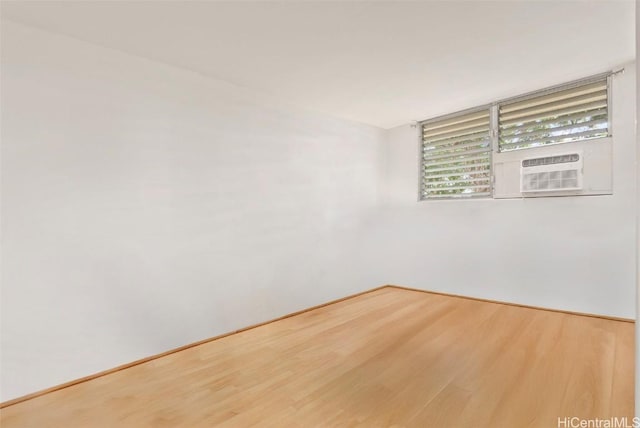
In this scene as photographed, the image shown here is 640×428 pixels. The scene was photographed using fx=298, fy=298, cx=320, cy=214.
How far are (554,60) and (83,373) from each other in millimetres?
4048

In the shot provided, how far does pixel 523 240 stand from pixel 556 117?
121cm

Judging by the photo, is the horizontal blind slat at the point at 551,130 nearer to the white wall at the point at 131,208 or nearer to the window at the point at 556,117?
the window at the point at 556,117

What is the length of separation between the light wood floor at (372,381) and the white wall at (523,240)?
357 millimetres

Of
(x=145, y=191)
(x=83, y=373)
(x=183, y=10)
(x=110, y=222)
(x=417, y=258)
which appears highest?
(x=183, y=10)

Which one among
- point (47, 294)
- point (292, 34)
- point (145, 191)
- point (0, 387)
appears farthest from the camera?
point (145, 191)

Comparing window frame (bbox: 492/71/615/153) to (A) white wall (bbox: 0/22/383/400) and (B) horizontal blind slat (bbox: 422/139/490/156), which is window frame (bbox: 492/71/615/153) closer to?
(B) horizontal blind slat (bbox: 422/139/490/156)

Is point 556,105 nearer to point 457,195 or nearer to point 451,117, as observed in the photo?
point 451,117

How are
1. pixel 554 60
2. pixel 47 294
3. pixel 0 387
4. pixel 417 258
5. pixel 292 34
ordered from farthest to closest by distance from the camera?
pixel 417 258 → pixel 554 60 → pixel 292 34 → pixel 47 294 → pixel 0 387

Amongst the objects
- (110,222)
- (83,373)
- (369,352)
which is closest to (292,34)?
(110,222)

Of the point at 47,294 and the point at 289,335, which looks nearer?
the point at 47,294

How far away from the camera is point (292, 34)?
197 cm

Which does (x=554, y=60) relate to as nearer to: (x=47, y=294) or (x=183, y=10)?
(x=183, y=10)

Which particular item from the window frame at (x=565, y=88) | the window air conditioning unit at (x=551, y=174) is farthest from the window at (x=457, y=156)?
the window air conditioning unit at (x=551, y=174)

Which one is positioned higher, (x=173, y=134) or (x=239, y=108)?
(x=239, y=108)
